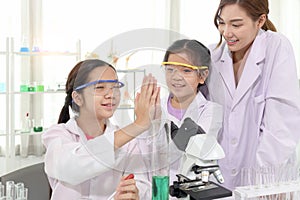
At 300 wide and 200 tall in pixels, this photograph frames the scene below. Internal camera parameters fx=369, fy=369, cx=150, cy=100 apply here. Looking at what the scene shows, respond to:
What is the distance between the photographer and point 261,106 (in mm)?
1300

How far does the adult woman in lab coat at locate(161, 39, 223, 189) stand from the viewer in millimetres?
902

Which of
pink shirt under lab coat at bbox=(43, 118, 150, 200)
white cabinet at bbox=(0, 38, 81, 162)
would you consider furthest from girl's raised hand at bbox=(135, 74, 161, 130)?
white cabinet at bbox=(0, 38, 81, 162)

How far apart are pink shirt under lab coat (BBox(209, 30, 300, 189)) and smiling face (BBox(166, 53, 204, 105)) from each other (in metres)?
0.26

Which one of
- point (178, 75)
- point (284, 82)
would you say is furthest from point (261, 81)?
point (178, 75)

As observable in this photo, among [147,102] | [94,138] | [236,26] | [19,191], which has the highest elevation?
[236,26]

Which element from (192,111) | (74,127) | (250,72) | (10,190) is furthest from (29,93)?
(192,111)

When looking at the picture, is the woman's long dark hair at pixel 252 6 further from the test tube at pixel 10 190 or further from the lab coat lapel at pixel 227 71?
the test tube at pixel 10 190

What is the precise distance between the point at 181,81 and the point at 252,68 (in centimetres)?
48

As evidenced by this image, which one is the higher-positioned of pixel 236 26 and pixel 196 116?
pixel 236 26

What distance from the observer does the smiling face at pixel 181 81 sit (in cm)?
91

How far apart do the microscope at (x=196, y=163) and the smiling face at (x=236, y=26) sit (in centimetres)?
45

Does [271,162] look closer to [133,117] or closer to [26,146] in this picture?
[133,117]

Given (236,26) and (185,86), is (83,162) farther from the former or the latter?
(236,26)

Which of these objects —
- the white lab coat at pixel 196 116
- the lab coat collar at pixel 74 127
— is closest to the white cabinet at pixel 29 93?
the lab coat collar at pixel 74 127
